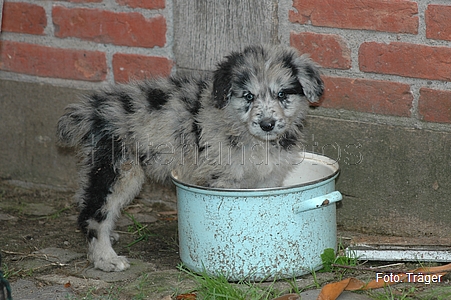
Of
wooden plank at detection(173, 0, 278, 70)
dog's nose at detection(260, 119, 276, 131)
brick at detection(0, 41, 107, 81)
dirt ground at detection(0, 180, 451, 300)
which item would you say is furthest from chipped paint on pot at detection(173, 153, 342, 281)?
brick at detection(0, 41, 107, 81)

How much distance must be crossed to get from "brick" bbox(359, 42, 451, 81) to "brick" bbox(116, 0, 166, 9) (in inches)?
53.8

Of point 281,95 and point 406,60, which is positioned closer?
point 281,95

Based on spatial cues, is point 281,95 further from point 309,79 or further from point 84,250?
point 84,250

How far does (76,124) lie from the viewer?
13.5ft

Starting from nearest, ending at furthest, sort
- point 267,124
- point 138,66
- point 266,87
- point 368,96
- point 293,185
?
point 293,185 → point 267,124 → point 266,87 → point 368,96 → point 138,66

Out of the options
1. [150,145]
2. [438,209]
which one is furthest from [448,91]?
[150,145]

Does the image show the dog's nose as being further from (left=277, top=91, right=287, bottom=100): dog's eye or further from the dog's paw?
the dog's paw

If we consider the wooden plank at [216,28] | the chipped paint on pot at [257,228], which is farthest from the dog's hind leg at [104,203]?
the wooden plank at [216,28]

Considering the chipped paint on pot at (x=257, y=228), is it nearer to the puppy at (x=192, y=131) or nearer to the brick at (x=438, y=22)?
the puppy at (x=192, y=131)

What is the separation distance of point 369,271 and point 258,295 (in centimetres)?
74

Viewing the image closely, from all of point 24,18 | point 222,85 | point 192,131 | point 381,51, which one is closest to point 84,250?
point 192,131

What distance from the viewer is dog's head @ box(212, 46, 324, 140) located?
12.3 ft

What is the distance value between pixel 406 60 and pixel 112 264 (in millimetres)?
2065

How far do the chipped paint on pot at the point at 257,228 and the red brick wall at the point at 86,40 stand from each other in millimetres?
1302
